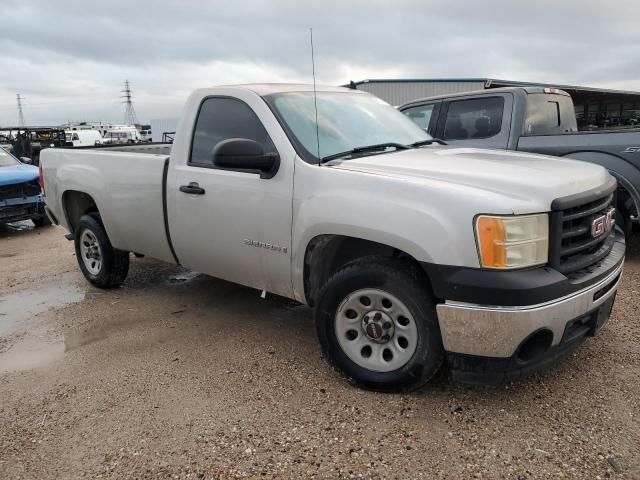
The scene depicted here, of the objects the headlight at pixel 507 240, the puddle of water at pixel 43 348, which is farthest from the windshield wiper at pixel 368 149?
the puddle of water at pixel 43 348

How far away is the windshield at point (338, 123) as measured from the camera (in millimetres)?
3523

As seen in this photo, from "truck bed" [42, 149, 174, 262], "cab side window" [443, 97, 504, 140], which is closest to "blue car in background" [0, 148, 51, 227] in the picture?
"truck bed" [42, 149, 174, 262]

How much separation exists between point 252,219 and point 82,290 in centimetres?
297

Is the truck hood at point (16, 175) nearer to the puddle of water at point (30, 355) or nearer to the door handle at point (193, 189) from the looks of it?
the puddle of water at point (30, 355)

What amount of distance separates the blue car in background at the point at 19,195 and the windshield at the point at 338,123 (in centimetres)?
734

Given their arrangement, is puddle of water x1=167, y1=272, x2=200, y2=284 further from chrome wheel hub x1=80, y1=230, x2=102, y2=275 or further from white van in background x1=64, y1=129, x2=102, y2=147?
white van in background x1=64, y1=129, x2=102, y2=147

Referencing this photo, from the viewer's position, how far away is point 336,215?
3080mm

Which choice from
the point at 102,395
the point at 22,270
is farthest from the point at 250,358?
the point at 22,270

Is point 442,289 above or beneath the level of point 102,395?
above

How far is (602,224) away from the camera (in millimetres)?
3107

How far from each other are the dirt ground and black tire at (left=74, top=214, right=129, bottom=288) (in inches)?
36.6

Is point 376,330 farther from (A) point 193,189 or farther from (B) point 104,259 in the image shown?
(B) point 104,259

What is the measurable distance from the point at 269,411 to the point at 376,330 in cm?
78

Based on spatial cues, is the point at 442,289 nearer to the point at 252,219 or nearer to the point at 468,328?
the point at 468,328
